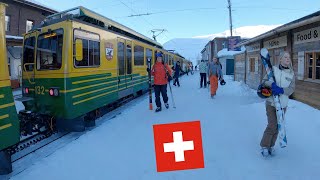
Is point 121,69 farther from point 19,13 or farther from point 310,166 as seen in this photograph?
point 19,13

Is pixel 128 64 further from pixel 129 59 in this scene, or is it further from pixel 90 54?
pixel 90 54

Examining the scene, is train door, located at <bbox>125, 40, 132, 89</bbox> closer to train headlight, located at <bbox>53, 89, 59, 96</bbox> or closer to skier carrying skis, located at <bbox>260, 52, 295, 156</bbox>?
train headlight, located at <bbox>53, 89, 59, 96</bbox>

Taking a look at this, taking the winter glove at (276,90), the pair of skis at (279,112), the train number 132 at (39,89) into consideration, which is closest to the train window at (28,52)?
the train number 132 at (39,89)

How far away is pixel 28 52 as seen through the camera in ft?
22.6

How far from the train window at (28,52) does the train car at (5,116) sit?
105 inches

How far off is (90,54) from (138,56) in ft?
16.7

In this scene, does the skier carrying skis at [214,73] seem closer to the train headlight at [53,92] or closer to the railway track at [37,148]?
the railway track at [37,148]

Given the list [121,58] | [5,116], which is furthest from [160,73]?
[5,116]

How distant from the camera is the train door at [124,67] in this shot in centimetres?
937

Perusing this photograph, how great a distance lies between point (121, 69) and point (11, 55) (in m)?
13.8

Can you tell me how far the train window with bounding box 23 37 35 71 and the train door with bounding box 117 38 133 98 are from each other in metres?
2.91

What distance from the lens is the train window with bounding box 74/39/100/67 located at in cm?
667

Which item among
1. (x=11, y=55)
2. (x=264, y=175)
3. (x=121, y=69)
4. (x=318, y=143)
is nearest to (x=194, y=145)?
(x=264, y=175)

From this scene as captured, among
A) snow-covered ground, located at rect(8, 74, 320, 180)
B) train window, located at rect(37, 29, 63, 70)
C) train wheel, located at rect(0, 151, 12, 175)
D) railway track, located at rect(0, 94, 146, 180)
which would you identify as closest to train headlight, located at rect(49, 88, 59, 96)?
train window, located at rect(37, 29, 63, 70)
